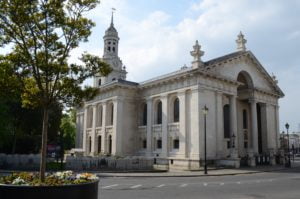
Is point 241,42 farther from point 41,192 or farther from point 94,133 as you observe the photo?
point 41,192

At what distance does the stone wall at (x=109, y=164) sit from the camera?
3033 centimetres

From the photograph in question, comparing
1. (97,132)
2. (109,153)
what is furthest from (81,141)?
(109,153)

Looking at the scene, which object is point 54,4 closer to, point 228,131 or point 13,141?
point 228,131

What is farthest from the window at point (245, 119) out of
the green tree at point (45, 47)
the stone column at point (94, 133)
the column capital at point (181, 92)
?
the green tree at point (45, 47)

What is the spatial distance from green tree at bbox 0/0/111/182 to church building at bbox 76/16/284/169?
2406 centimetres

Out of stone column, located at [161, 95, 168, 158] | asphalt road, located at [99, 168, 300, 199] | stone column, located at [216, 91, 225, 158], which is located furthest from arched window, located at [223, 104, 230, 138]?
asphalt road, located at [99, 168, 300, 199]

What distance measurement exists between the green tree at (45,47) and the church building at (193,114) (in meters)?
24.1

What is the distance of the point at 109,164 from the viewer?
101ft

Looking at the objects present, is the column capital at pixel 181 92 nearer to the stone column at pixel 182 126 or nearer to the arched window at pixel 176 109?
the stone column at pixel 182 126

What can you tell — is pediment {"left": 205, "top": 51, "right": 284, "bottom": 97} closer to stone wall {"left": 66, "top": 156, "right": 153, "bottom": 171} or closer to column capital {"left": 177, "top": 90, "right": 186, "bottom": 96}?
column capital {"left": 177, "top": 90, "right": 186, "bottom": 96}

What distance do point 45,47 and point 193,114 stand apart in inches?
1085

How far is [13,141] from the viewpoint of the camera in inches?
1827

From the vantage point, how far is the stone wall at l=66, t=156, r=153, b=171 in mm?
30328

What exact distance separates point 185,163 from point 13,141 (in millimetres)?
27027
